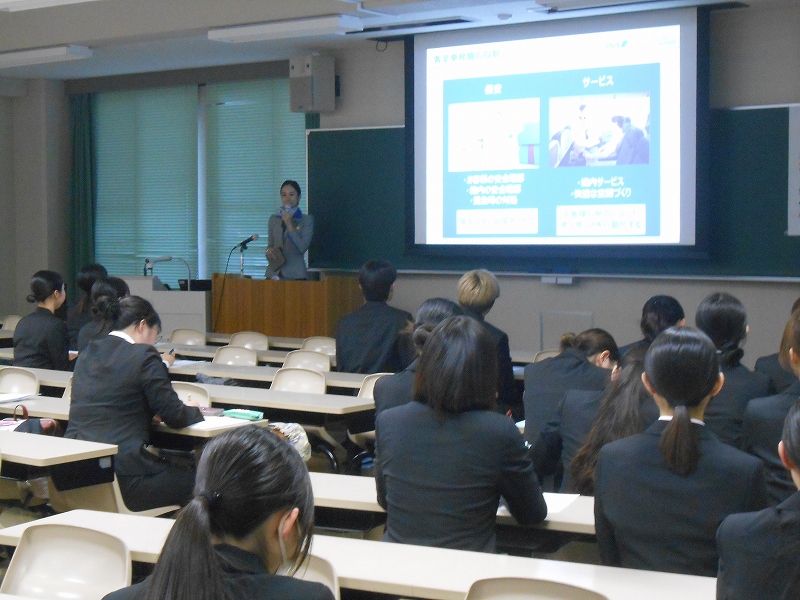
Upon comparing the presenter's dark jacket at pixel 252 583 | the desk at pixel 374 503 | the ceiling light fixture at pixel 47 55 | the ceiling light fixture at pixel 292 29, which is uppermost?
the ceiling light fixture at pixel 47 55

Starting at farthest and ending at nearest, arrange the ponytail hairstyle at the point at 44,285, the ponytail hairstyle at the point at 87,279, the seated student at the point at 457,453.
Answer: the ponytail hairstyle at the point at 87,279 → the ponytail hairstyle at the point at 44,285 → the seated student at the point at 457,453

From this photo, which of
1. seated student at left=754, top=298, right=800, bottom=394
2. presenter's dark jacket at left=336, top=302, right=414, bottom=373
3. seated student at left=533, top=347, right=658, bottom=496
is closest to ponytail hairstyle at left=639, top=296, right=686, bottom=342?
seated student at left=754, top=298, right=800, bottom=394

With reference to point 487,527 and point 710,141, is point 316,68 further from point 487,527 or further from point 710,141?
point 487,527

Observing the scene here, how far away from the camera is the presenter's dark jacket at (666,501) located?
2320mm

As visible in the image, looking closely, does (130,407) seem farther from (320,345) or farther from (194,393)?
(320,345)

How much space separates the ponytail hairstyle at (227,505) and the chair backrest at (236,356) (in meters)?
5.02

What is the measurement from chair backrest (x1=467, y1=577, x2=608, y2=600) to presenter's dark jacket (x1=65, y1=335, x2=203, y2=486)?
2.28 m

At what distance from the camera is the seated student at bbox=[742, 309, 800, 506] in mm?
2969

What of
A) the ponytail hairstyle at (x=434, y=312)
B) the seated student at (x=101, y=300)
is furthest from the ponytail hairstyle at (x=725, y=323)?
the seated student at (x=101, y=300)

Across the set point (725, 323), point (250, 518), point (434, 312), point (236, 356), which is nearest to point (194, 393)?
point (434, 312)

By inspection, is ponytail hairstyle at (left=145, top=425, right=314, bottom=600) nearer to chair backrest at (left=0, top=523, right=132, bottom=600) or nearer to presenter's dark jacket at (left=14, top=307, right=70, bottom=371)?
chair backrest at (left=0, top=523, right=132, bottom=600)

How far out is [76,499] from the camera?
403cm

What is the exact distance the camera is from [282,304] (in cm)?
844

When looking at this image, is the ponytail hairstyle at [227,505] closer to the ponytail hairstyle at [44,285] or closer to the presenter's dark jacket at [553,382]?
the presenter's dark jacket at [553,382]
